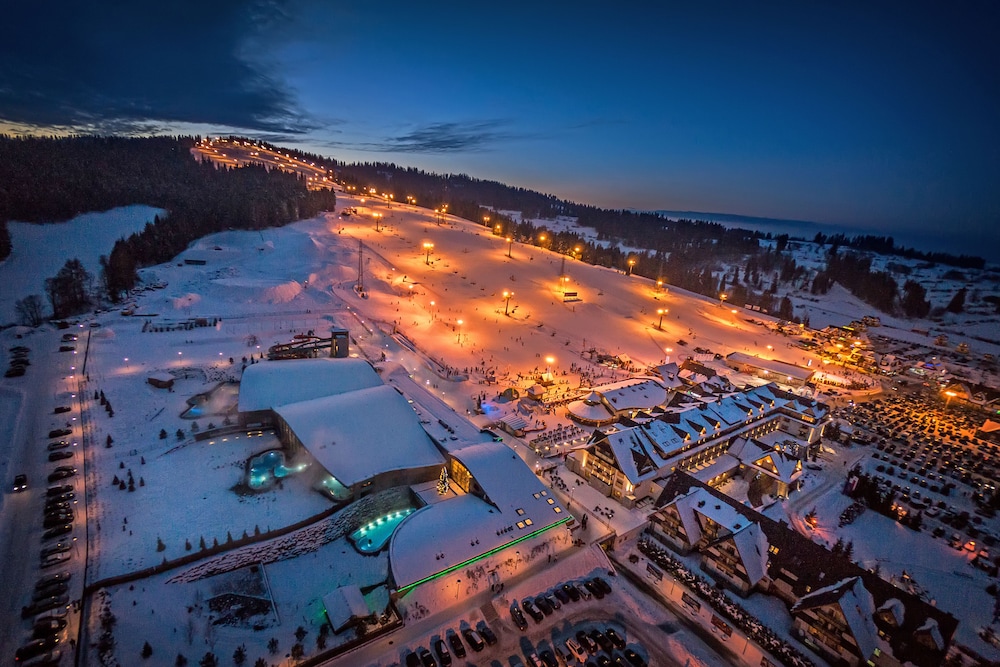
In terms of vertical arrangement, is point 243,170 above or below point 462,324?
above

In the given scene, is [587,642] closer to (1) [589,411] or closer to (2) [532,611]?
(2) [532,611]

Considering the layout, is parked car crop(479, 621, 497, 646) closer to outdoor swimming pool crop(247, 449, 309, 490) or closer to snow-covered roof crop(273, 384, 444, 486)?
snow-covered roof crop(273, 384, 444, 486)

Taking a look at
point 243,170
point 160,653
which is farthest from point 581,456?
point 243,170

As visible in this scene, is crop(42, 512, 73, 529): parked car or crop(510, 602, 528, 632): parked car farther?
crop(42, 512, 73, 529): parked car

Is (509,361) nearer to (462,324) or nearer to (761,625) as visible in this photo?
(462,324)

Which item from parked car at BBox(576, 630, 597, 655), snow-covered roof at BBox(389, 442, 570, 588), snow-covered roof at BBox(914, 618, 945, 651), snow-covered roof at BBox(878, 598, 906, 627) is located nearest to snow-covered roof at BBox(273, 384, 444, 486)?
snow-covered roof at BBox(389, 442, 570, 588)
